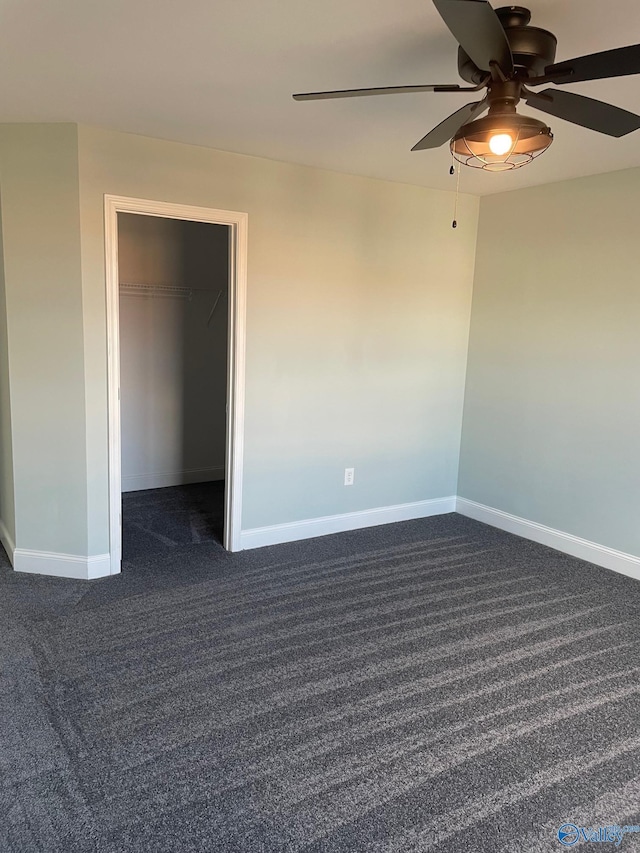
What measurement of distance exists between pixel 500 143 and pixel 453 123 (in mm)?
278

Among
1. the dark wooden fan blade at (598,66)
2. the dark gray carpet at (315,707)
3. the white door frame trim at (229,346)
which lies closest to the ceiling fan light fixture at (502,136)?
the dark wooden fan blade at (598,66)

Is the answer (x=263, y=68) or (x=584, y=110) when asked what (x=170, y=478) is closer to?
(x=263, y=68)

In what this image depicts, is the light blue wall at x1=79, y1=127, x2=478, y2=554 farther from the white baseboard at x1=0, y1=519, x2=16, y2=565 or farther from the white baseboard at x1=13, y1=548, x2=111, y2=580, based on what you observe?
the white baseboard at x1=0, y1=519, x2=16, y2=565

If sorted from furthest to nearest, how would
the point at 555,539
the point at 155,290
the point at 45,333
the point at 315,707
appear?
1. the point at 155,290
2. the point at 555,539
3. the point at 45,333
4. the point at 315,707

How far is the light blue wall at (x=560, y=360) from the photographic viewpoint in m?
3.63

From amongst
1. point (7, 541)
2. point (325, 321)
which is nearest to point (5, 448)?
point (7, 541)

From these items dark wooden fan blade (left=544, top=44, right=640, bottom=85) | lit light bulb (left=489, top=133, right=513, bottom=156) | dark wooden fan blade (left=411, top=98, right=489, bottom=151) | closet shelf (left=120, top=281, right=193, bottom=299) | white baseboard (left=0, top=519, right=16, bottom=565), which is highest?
dark wooden fan blade (left=544, top=44, right=640, bottom=85)

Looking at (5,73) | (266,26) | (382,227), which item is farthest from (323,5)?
(382,227)

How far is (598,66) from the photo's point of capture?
1574mm

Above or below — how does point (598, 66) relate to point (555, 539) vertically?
above

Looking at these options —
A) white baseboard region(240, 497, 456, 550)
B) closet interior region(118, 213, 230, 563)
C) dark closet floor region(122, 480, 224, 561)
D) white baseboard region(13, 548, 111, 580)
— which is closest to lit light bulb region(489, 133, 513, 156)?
white baseboard region(240, 497, 456, 550)

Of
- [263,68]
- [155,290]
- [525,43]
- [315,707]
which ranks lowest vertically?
[315,707]

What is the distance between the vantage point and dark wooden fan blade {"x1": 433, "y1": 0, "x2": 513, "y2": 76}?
133 centimetres

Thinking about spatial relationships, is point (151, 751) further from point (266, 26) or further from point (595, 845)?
point (266, 26)
